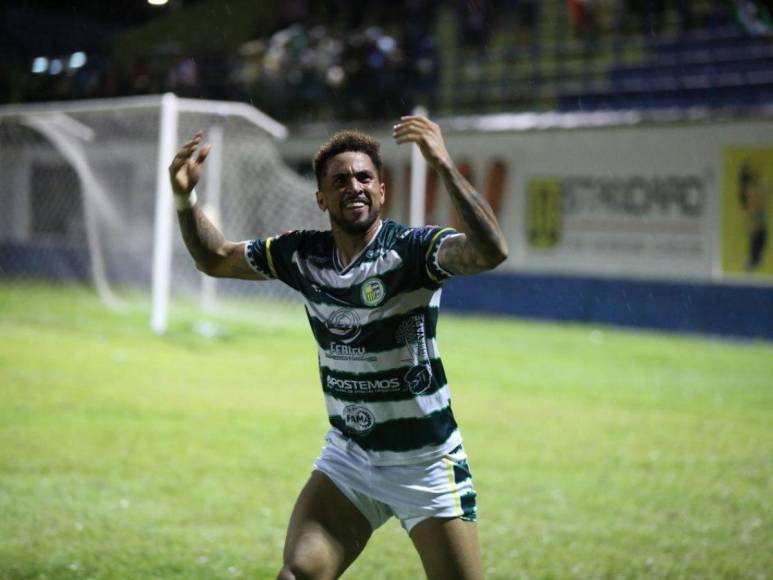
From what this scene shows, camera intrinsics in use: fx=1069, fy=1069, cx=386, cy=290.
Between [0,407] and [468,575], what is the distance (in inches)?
267

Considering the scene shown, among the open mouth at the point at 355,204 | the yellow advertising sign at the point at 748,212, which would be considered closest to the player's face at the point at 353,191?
the open mouth at the point at 355,204

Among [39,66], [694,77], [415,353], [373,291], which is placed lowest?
[415,353]

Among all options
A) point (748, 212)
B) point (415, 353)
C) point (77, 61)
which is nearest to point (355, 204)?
point (415, 353)

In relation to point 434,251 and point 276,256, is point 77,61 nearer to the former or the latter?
point 276,256

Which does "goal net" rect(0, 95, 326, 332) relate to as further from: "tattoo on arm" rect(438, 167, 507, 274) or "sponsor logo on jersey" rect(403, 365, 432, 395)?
"tattoo on arm" rect(438, 167, 507, 274)

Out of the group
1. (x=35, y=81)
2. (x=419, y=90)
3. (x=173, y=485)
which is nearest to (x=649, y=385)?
(x=173, y=485)

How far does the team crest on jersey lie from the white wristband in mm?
817

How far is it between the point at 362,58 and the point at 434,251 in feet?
64.9

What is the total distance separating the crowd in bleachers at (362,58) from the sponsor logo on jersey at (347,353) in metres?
17.7

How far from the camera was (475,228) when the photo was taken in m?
3.37

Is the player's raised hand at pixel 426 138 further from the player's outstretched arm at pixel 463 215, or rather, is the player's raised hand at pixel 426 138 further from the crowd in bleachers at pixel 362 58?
the crowd in bleachers at pixel 362 58

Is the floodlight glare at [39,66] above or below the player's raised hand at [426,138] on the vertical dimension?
above

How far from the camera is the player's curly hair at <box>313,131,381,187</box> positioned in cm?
374

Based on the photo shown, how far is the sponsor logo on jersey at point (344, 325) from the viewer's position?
3.70 m
